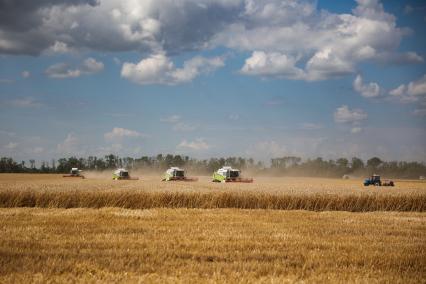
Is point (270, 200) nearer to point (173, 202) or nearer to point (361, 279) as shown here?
point (173, 202)

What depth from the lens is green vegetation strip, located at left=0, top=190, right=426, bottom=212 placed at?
2192 centimetres

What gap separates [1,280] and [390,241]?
9217 millimetres

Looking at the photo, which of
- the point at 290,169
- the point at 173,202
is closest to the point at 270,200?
the point at 173,202

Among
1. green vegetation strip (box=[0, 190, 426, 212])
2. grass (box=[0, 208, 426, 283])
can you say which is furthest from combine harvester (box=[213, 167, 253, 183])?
grass (box=[0, 208, 426, 283])

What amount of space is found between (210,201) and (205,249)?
12.0 metres

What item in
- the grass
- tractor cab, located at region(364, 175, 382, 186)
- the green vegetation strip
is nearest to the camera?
the grass

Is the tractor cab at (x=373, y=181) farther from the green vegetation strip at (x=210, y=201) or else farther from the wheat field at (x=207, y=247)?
the wheat field at (x=207, y=247)

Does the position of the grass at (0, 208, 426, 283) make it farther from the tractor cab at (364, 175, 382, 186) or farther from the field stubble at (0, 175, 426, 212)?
the tractor cab at (364, 175, 382, 186)

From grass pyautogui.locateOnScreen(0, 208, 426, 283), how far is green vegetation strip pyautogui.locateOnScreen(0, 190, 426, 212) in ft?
16.5

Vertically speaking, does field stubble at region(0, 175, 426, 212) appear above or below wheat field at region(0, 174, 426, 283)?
above

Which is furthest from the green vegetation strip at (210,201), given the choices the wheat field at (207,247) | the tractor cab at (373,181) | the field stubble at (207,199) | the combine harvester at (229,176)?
the combine harvester at (229,176)

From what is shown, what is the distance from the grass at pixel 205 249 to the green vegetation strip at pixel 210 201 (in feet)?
16.5

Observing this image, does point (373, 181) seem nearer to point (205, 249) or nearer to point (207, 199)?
point (207, 199)

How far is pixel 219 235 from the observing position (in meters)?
12.7
